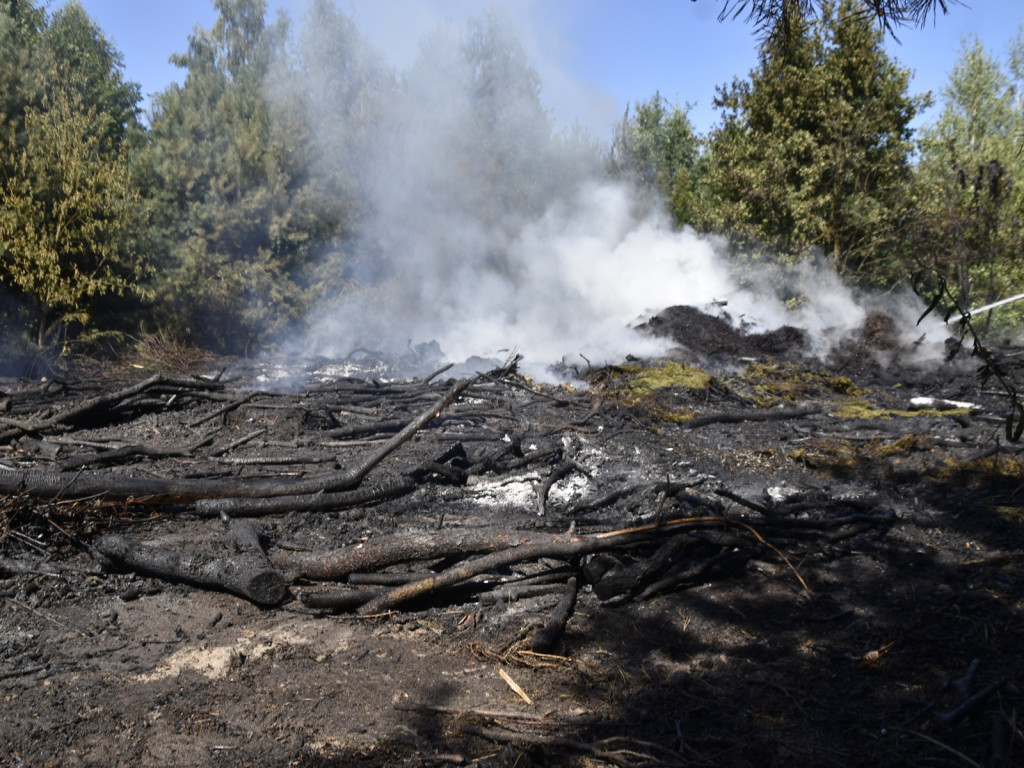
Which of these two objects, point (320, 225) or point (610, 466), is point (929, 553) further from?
point (320, 225)

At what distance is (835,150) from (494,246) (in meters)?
9.60

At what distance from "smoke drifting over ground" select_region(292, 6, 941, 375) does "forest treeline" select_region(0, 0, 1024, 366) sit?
11 cm

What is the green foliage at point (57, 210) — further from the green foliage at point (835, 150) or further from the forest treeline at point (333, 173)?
the green foliage at point (835, 150)

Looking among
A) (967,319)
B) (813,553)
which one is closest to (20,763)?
(967,319)

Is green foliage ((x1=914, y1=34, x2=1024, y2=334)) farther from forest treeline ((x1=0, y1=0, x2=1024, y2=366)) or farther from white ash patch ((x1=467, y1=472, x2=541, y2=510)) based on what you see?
white ash patch ((x1=467, y1=472, x2=541, y2=510))

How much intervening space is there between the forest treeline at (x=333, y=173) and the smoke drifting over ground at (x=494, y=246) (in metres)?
0.11

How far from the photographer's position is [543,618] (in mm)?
3973

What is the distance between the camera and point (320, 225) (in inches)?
735

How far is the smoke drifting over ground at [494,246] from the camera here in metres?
19.0

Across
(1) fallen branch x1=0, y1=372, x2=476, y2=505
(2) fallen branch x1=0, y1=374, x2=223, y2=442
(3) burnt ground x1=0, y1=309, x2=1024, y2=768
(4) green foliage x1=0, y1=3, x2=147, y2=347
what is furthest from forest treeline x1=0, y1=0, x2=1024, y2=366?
(1) fallen branch x1=0, y1=372, x2=476, y2=505

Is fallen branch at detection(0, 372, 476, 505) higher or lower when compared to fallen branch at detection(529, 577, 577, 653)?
higher

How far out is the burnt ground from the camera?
2838mm

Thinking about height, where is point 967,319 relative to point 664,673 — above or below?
above

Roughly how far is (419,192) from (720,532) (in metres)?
17.7
